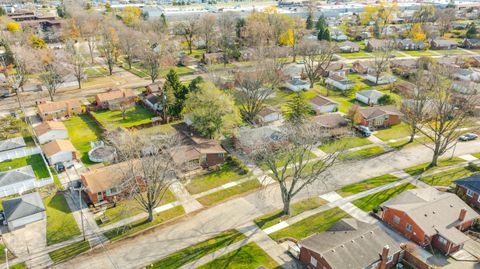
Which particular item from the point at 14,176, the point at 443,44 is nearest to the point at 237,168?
the point at 14,176

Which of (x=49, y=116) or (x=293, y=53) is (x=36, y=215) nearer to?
(x=49, y=116)

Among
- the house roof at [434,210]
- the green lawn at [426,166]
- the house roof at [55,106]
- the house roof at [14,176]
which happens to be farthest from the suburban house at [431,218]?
the house roof at [55,106]

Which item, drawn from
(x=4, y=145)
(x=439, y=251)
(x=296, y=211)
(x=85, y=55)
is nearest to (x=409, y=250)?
(x=439, y=251)

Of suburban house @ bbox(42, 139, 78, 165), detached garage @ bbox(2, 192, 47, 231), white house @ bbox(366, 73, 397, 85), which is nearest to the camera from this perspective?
detached garage @ bbox(2, 192, 47, 231)

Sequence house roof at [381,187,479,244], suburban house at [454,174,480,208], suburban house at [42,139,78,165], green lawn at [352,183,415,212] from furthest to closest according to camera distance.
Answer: suburban house at [42,139,78,165] < green lawn at [352,183,415,212] < suburban house at [454,174,480,208] < house roof at [381,187,479,244]

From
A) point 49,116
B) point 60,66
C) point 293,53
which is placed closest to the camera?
point 49,116

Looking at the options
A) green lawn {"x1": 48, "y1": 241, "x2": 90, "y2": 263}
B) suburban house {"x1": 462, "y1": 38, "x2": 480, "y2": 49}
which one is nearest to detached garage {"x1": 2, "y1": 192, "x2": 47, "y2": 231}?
green lawn {"x1": 48, "y1": 241, "x2": 90, "y2": 263}

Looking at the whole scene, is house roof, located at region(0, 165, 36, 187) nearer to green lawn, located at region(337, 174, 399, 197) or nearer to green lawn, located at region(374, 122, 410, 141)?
green lawn, located at region(337, 174, 399, 197)
